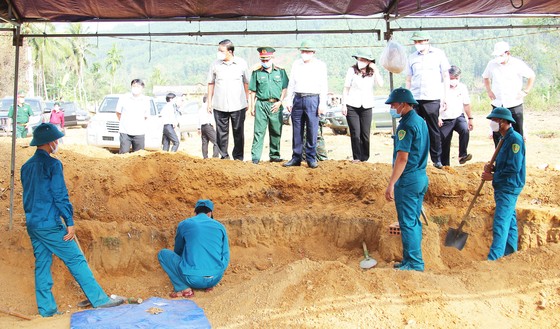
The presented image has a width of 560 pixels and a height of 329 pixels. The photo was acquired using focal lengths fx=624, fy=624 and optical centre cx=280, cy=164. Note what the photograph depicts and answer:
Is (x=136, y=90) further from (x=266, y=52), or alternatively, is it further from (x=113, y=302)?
(x=113, y=302)

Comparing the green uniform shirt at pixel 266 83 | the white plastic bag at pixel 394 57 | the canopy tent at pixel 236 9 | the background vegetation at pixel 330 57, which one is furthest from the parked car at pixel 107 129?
the background vegetation at pixel 330 57

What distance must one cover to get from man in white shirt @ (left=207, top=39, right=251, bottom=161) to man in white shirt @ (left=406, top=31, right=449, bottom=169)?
2657mm

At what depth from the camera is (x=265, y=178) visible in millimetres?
9461

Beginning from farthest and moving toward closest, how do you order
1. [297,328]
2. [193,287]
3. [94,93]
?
1. [94,93]
2. [193,287]
3. [297,328]

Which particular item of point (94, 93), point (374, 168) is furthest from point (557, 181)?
point (94, 93)

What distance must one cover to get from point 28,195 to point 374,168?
5.16 metres

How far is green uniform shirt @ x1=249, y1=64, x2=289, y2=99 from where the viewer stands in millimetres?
9875

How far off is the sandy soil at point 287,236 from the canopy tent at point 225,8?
226 cm

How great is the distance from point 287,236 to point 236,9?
3345 millimetres

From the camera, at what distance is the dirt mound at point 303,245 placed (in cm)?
583

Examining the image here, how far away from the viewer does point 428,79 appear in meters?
9.48

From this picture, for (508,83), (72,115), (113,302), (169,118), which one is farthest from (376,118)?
(113,302)

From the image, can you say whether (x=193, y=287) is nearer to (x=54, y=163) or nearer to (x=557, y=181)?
(x=54, y=163)

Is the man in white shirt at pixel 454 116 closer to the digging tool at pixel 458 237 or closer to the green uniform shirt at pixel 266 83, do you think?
the digging tool at pixel 458 237
